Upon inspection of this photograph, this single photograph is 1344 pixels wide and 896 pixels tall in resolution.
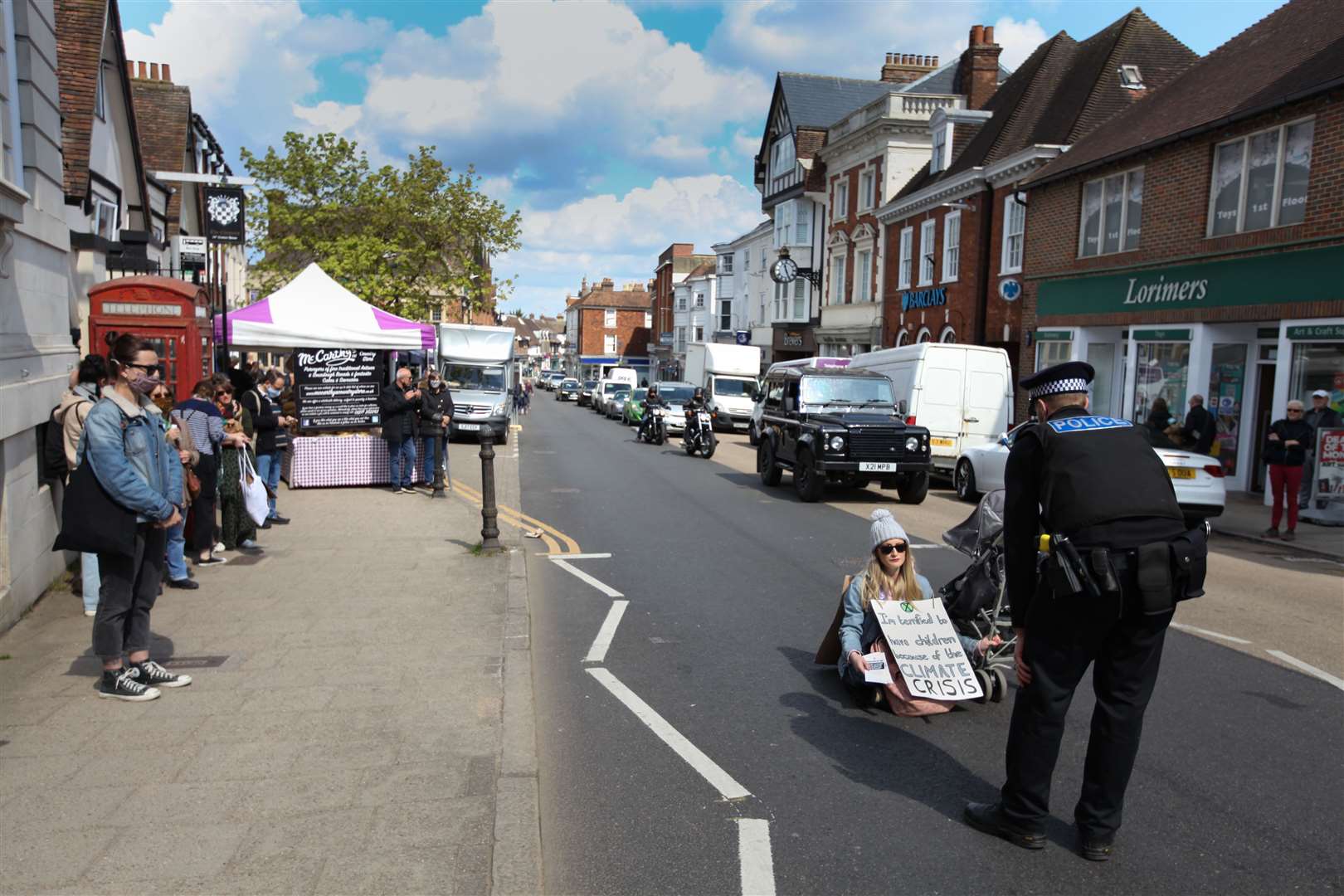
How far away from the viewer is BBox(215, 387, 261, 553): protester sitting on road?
976 centimetres

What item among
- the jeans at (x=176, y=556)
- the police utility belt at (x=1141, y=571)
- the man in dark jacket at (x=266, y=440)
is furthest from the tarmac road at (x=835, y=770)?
the man in dark jacket at (x=266, y=440)

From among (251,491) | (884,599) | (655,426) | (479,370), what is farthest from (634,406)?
(884,599)

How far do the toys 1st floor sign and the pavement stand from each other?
14444mm

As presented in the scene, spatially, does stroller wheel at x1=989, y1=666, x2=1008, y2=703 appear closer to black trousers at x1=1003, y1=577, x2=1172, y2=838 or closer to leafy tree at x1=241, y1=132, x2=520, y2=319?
black trousers at x1=1003, y1=577, x2=1172, y2=838

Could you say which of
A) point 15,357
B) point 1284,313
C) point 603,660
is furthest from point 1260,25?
point 15,357

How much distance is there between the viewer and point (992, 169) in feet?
87.0

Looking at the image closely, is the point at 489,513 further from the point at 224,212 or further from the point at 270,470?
the point at 224,212

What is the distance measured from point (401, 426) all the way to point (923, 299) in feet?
69.7

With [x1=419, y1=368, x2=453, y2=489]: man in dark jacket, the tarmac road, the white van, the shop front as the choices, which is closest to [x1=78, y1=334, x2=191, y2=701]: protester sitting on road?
the tarmac road

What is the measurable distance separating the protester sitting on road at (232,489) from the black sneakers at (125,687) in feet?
14.3

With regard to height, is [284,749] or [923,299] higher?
[923,299]

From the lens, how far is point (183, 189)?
27.4m

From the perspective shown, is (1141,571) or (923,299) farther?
(923,299)

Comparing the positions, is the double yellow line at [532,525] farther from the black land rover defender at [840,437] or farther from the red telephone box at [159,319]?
the black land rover defender at [840,437]
